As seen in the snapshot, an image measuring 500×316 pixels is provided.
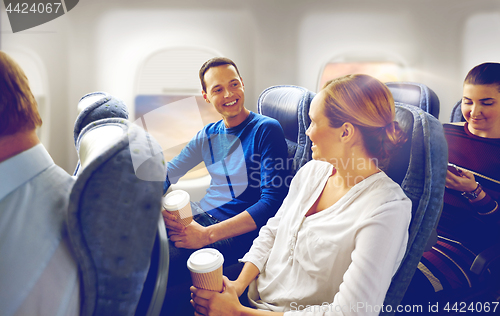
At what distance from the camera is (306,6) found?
255cm

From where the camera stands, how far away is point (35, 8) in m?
2.30

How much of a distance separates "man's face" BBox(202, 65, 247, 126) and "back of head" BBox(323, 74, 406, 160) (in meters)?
0.78

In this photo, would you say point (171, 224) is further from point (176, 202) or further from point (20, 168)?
point (20, 168)

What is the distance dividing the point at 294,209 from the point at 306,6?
6.92ft

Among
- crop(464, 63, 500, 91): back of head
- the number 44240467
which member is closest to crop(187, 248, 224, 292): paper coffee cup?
crop(464, 63, 500, 91): back of head

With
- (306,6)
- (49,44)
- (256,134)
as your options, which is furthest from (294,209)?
(49,44)

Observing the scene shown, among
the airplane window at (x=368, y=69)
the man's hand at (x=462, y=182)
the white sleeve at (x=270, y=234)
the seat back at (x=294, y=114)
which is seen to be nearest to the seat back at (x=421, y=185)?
the white sleeve at (x=270, y=234)

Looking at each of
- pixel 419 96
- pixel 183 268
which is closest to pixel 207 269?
pixel 183 268

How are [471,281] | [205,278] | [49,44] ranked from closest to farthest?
1. [205,278]
2. [471,281]
3. [49,44]

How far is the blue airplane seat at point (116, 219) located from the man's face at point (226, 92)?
1031 millimetres

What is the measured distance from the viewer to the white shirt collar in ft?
1.84

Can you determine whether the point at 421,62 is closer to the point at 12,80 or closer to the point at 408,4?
the point at 408,4

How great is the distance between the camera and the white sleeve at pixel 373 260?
2.46ft

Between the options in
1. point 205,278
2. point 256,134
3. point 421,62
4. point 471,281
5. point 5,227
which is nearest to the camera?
point 5,227
